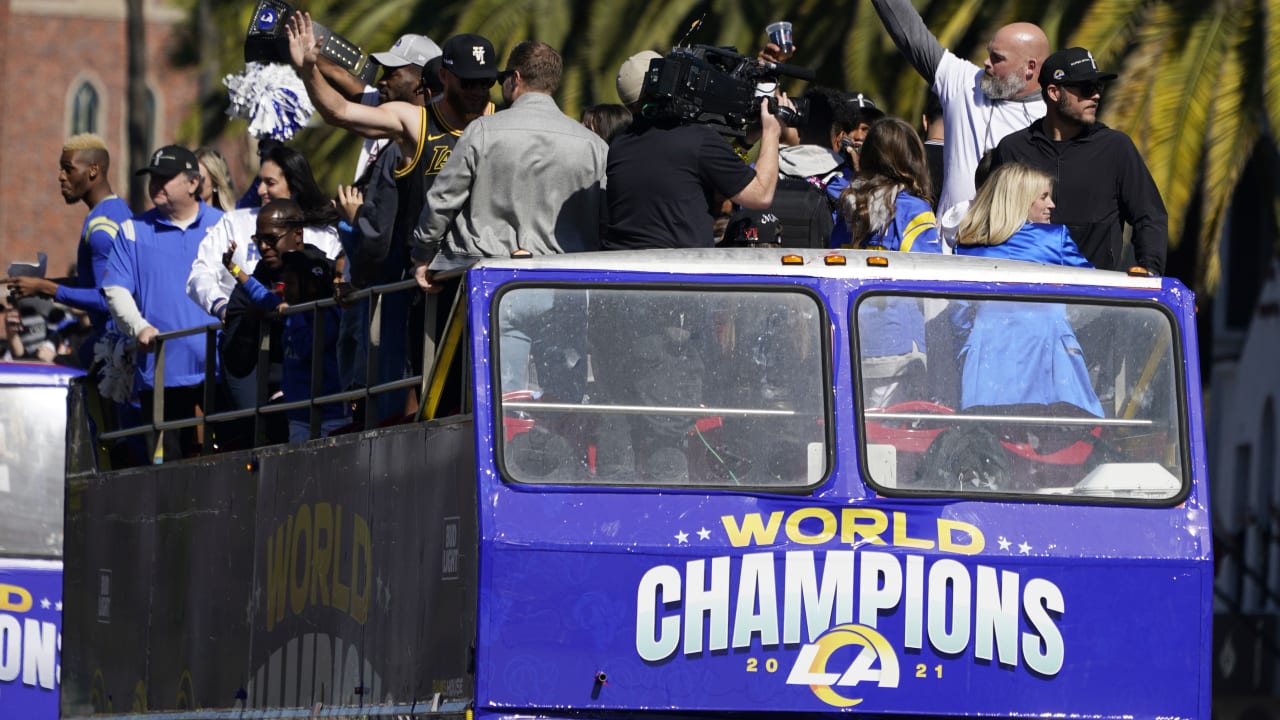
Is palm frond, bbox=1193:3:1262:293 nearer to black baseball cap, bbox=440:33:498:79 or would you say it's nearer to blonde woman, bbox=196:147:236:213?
blonde woman, bbox=196:147:236:213

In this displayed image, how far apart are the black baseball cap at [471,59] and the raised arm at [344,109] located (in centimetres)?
35

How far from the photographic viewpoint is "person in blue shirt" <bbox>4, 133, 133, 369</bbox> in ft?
45.1

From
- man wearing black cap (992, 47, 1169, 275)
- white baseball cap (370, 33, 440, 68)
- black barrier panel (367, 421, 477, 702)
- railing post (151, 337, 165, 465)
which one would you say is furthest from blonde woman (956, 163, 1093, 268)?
railing post (151, 337, 165, 465)

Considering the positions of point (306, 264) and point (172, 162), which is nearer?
point (306, 264)

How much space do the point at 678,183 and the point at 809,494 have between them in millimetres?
1633

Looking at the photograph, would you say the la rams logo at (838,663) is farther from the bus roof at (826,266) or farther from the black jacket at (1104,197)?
the black jacket at (1104,197)

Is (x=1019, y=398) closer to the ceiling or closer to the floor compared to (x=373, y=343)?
closer to the floor

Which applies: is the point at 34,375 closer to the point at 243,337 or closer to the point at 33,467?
the point at 33,467

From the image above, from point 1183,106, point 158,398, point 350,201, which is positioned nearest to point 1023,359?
point 350,201

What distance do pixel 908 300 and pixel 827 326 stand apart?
307mm

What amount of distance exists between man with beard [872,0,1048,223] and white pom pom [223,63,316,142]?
3834 mm

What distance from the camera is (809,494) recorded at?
320 inches

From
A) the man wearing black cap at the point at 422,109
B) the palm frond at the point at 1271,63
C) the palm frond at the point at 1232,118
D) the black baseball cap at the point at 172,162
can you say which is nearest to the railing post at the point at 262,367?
the man wearing black cap at the point at 422,109

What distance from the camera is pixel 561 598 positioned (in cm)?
794
